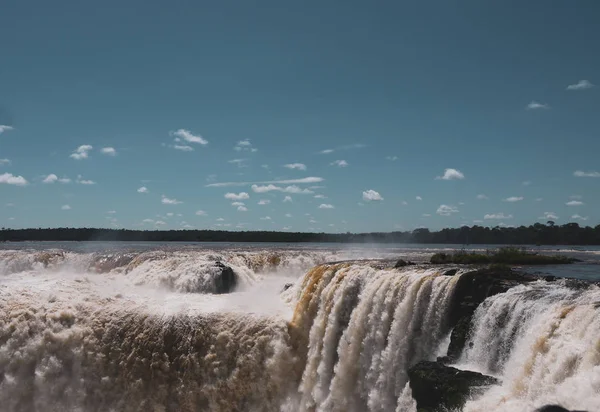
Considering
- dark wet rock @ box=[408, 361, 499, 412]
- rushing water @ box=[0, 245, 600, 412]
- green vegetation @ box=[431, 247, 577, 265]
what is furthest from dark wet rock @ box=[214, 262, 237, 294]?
dark wet rock @ box=[408, 361, 499, 412]

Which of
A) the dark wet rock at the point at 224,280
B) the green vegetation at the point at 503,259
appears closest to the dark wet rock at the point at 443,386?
the green vegetation at the point at 503,259

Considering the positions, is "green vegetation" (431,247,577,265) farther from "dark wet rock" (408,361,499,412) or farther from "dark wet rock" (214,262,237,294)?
"dark wet rock" (408,361,499,412)

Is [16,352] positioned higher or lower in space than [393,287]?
lower

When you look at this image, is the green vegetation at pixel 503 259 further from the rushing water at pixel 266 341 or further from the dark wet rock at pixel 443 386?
the dark wet rock at pixel 443 386

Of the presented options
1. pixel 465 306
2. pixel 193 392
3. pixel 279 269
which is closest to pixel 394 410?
pixel 465 306

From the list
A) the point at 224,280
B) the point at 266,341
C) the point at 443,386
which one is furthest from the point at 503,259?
the point at 443,386

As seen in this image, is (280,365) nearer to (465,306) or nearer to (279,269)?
(465,306)
